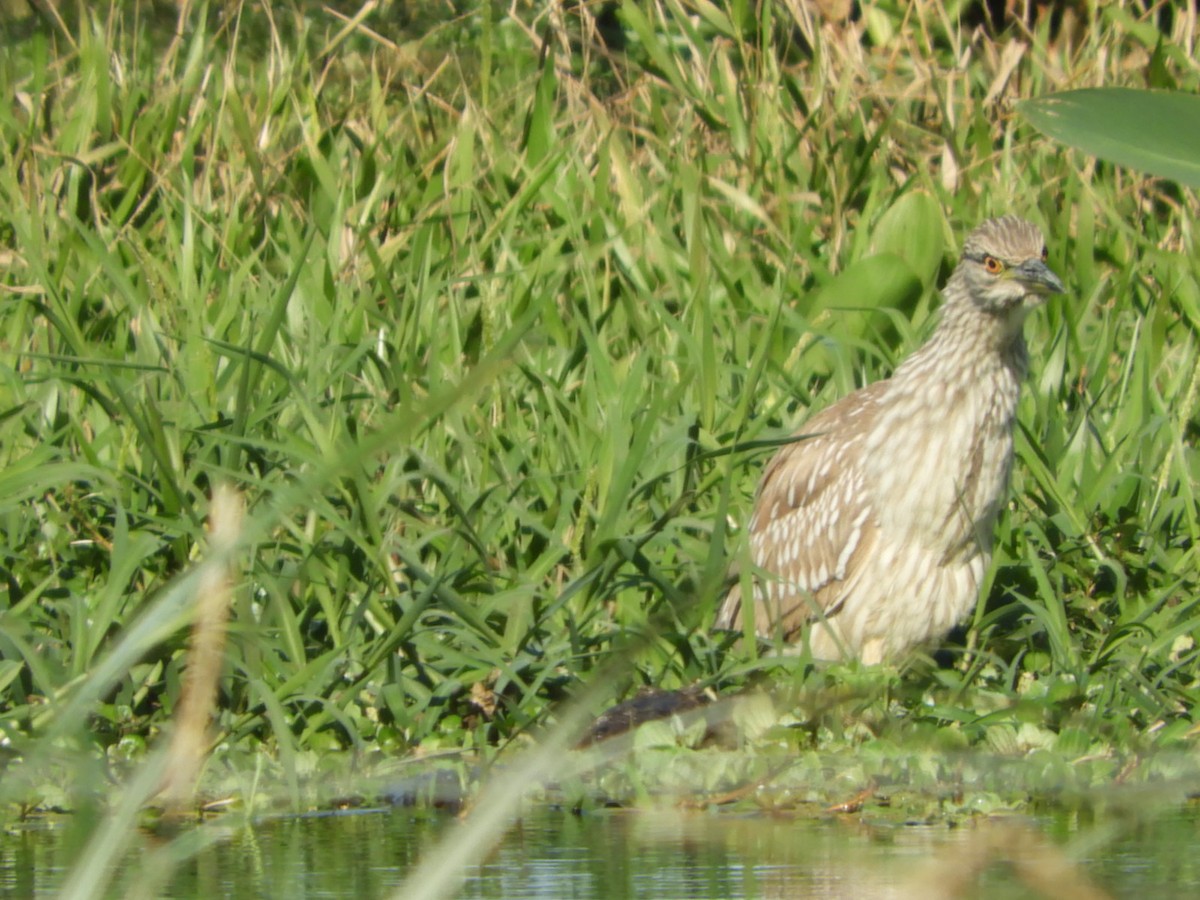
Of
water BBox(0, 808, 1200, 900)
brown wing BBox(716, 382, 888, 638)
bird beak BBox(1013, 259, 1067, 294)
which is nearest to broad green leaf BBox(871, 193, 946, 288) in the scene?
brown wing BBox(716, 382, 888, 638)

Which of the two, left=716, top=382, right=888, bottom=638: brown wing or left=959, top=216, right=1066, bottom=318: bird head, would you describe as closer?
left=959, top=216, right=1066, bottom=318: bird head

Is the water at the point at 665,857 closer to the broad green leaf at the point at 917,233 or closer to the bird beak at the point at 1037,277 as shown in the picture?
the bird beak at the point at 1037,277

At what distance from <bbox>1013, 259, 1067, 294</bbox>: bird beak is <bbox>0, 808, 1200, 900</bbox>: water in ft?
6.04

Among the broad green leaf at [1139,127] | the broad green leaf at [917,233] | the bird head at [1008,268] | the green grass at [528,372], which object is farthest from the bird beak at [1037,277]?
the broad green leaf at [1139,127]

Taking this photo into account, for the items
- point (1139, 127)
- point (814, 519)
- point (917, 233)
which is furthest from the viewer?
point (917, 233)

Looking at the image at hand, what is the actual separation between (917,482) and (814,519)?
0.42 metres

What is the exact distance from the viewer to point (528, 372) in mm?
5590

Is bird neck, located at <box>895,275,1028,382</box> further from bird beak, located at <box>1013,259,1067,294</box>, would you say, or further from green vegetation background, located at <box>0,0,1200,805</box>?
green vegetation background, located at <box>0,0,1200,805</box>

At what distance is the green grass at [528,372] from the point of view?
4.37m

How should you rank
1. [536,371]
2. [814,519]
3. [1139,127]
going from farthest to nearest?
[536,371] < [814,519] < [1139,127]

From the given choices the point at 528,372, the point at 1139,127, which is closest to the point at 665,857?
the point at 1139,127

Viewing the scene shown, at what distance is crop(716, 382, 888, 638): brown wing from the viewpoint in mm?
5340

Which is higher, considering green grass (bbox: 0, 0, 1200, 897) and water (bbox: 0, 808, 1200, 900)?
green grass (bbox: 0, 0, 1200, 897)

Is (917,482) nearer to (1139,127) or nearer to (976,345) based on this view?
(976,345)
